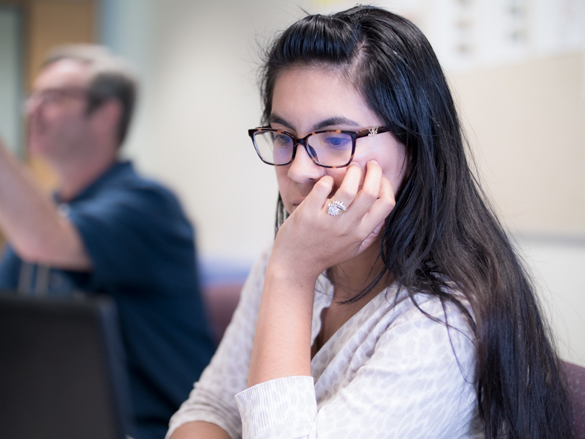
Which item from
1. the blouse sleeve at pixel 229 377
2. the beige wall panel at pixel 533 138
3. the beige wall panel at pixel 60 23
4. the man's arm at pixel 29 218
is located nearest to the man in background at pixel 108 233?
the man's arm at pixel 29 218

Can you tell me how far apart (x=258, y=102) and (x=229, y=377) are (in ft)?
7.20

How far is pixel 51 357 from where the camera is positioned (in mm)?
553

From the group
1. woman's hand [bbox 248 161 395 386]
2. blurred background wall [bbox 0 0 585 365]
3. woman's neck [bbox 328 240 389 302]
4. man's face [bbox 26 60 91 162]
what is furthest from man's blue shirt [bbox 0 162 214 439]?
woman's hand [bbox 248 161 395 386]

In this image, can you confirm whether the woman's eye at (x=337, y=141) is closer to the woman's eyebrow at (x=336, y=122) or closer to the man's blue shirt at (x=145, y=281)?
the woman's eyebrow at (x=336, y=122)

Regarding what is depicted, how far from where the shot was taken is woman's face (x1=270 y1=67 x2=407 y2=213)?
864mm

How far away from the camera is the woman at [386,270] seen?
75 centimetres

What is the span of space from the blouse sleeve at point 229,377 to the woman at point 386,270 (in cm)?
6

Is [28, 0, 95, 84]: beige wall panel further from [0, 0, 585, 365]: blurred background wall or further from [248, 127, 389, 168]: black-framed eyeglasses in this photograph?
[248, 127, 389, 168]: black-framed eyeglasses

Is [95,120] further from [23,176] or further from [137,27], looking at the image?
[137,27]

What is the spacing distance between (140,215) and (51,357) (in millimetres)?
1205

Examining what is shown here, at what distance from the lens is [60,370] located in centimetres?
55

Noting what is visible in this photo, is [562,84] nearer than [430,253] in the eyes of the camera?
No

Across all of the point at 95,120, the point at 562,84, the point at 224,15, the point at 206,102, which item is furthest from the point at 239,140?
the point at 562,84

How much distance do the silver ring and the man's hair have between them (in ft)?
4.70
